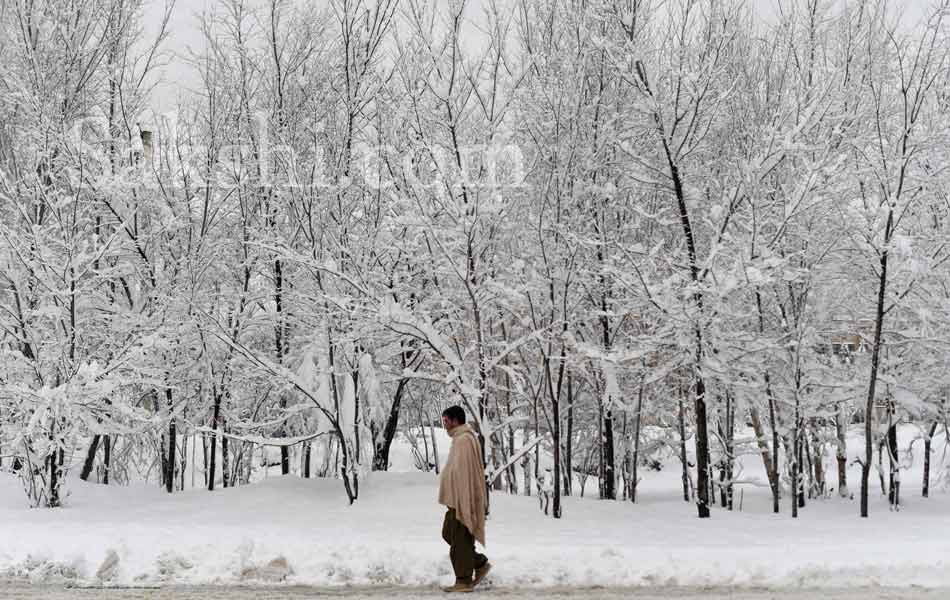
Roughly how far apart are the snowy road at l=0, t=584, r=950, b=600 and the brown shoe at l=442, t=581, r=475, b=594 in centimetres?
8

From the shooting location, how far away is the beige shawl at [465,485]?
6.23 meters

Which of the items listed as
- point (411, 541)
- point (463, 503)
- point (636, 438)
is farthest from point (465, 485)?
point (636, 438)

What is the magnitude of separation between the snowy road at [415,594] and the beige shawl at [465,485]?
554mm

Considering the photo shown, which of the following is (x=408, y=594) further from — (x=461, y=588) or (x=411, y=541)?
(x=411, y=541)

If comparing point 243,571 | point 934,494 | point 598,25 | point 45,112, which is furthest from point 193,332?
point 934,494

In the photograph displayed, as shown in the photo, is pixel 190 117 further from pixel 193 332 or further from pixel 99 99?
pixel 193 332

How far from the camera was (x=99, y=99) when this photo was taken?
11.6 metres

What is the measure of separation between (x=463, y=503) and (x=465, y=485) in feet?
0.46

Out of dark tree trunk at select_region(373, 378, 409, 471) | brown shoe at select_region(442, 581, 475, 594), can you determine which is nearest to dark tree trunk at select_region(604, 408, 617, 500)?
dark tree trunk at select_region(373, 378, 409, 471)

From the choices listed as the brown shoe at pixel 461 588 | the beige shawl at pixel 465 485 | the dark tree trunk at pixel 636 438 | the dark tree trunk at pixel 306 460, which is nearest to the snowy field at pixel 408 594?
the brown shoe at pixel 461 588

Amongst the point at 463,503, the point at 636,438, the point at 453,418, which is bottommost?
the point at 636,438

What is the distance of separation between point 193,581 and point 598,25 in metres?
7.29

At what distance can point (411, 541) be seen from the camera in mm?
7621

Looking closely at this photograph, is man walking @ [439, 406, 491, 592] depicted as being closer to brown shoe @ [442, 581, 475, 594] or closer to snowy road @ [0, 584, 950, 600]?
A: brown shoe @ [442, 581, 475, 594]
